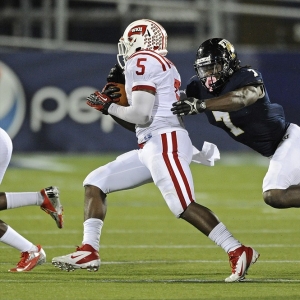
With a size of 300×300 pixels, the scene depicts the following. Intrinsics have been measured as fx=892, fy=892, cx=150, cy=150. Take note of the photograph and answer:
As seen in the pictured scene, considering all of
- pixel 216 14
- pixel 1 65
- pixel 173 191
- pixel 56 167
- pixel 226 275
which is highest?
pixel 216 14

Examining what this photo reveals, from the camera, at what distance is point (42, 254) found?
18.1 ft

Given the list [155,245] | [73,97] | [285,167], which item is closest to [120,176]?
[285,167]

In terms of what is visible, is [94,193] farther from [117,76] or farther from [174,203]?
[117,76]

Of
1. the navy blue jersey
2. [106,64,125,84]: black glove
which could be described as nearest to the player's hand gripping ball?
[106,64,125,84]: black glove

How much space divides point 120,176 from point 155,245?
138 centimetres

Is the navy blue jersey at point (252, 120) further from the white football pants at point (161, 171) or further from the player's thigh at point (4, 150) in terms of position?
the player's thigh at point (4, 150)

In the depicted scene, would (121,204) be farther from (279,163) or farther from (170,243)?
(279,163)

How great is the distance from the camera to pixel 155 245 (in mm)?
6703

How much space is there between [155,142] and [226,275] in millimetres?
898

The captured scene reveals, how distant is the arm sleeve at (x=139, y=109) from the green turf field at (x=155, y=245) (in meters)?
0.93

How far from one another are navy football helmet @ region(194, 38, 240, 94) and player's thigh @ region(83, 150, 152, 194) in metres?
0.68

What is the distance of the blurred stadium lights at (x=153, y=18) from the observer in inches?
568

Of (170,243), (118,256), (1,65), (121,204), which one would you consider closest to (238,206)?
(121,204)

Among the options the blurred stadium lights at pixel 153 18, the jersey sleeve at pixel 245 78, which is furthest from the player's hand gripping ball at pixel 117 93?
the blurred stadium lights at pixel 153 18
